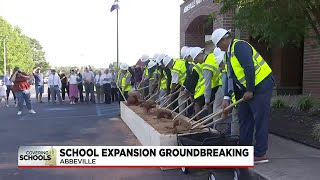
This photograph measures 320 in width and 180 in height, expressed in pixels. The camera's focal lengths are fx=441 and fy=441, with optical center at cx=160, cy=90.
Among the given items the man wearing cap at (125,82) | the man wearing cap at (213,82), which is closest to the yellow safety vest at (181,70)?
the man wearing cap at (213,82)

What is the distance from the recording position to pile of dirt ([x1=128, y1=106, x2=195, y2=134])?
22.7 ft

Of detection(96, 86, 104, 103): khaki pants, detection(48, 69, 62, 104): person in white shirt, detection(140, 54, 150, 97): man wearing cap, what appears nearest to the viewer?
detection(140, 54, 150, 97): man wearing cap

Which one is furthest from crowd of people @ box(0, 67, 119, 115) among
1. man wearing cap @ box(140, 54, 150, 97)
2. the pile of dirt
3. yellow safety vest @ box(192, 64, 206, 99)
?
yellow safety vest @ box(192, 64, 206, 99)

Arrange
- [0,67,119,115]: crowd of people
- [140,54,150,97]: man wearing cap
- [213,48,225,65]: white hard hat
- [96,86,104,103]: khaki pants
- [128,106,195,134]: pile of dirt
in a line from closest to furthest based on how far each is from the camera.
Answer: [128,106,195,134]: pile of dirt, [213,48,225,65]: white hard hat, [140,54,150,97]: man wearing cap, [0,67,119,115]: crowd of people, [96,86,104,103]: khaki pants

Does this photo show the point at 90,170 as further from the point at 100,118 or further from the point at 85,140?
the point at 100,118

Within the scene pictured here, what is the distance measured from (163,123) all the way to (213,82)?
47.0 inches

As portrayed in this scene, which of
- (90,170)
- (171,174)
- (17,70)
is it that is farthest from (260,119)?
(17,70)

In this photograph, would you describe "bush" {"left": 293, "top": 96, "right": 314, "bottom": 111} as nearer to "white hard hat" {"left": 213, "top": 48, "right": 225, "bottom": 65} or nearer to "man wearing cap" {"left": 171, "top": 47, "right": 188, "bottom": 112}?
"man wearing cap" {"left": 171, "top": 47, "right": 188, "bottom": 112}

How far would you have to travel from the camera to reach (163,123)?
8148 millimetres

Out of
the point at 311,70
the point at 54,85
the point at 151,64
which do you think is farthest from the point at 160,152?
the point at 54,85

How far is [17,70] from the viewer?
15055mm

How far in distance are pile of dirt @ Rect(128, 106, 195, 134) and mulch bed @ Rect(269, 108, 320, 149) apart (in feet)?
6.73

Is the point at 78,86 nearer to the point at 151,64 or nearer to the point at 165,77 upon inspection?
the point at 151,64

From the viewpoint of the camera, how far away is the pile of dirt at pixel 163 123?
692 centimetres
